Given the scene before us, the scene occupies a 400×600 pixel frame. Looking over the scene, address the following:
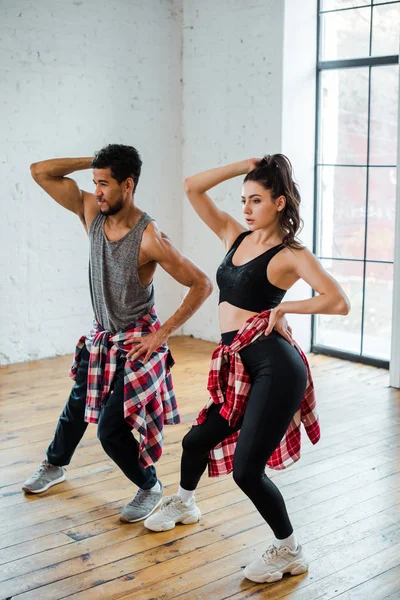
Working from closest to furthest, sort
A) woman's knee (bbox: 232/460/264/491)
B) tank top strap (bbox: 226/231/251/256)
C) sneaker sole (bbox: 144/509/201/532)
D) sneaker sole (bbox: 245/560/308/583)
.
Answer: woman's knee (bbox: 232/460/264/491)
sneaker sole (bbox: 245/560/308/583)
tank top strap (bbox: 226/231/251/256)
sneaker sole (bbox: 144/509/201/532)

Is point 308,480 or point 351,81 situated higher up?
point 351,81

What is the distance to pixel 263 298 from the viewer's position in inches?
110

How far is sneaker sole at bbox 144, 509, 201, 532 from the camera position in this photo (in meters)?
3.11

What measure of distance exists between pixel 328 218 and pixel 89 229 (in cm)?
311

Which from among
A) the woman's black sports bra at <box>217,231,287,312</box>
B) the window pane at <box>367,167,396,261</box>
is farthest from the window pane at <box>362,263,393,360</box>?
the woman's black sports bra at <box>217,231,287,312</box>

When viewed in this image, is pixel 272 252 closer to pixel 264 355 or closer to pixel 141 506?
pixel 264 355

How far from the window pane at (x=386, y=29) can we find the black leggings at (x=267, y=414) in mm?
3464

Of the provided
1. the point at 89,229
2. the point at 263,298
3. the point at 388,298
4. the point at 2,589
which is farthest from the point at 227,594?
the point at 388,298

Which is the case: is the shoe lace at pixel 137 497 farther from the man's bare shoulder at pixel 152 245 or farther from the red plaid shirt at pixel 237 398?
the man's bare shoulder at pixel 152 245

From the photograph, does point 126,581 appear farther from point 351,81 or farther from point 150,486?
point 351,81

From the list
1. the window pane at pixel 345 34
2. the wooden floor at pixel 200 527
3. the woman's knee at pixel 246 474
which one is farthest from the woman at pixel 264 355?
the window pane at pixel 345 34

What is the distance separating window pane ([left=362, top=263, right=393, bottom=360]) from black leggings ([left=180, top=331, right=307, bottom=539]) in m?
3.13

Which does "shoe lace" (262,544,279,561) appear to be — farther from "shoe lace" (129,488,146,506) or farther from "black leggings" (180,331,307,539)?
"shoe lace" (129,488,146,506)

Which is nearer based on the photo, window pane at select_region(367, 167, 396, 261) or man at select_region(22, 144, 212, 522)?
man at select_region(22, 144, 212, 522)
